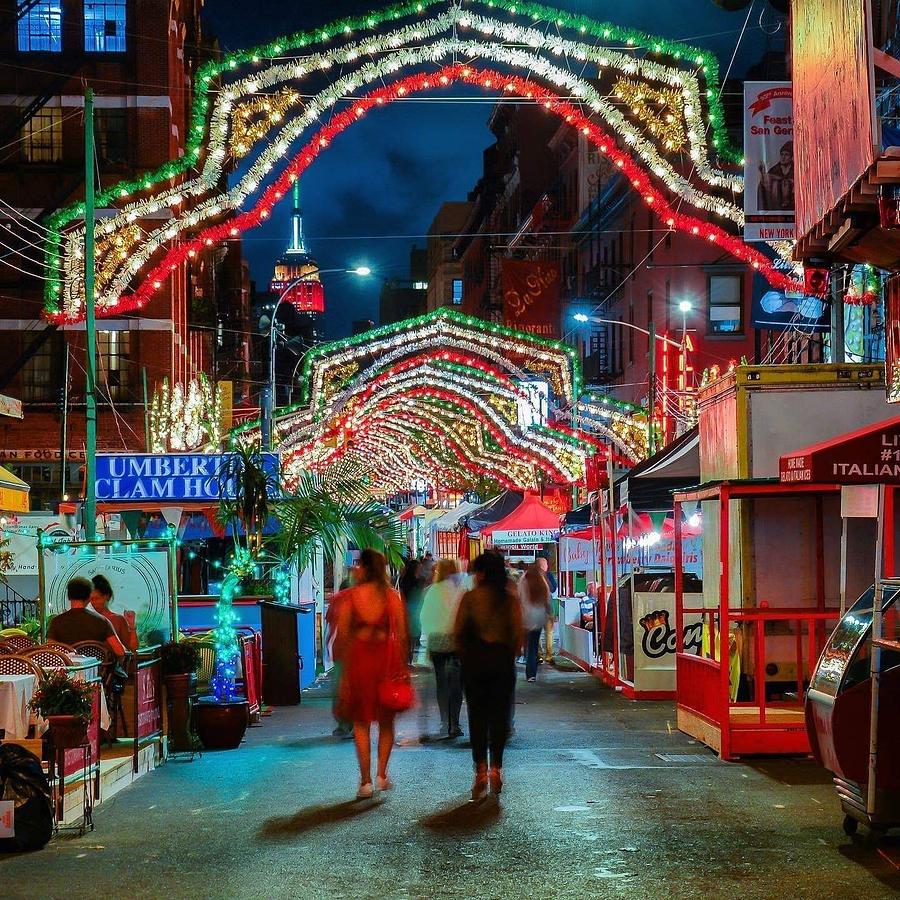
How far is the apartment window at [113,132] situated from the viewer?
48.2 metres

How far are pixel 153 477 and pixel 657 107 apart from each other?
10.1 meters

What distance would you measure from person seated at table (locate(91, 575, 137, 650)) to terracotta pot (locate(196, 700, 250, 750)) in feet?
3.79

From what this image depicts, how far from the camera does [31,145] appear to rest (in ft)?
158

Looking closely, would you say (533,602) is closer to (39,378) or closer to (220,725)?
(220,725)

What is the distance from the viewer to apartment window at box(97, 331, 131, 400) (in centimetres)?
4797

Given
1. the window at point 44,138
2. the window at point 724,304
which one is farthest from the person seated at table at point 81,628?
the window at point 724,304

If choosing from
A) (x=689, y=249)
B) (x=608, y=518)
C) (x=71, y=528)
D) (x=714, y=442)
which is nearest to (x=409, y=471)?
(x=689, y=249)

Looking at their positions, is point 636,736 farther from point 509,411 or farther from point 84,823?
point 509,411

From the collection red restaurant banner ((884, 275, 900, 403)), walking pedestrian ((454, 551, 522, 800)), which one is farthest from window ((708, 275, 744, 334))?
walking pedestrian ((454, 551, 522, 800))

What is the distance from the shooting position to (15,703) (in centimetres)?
1173

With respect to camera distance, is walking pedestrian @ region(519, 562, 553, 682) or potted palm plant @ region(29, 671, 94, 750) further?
walking pedestrian @ region(519, 562, 553, 682)

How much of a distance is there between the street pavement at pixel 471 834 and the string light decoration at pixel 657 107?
5.77 meters

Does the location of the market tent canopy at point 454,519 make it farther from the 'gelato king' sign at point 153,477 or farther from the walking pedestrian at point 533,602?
the 'gelato king' sign at point 153,477

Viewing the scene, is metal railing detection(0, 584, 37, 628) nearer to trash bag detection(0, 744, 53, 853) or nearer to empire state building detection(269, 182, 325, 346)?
empire state building detection(269, 182, 325, 346)
